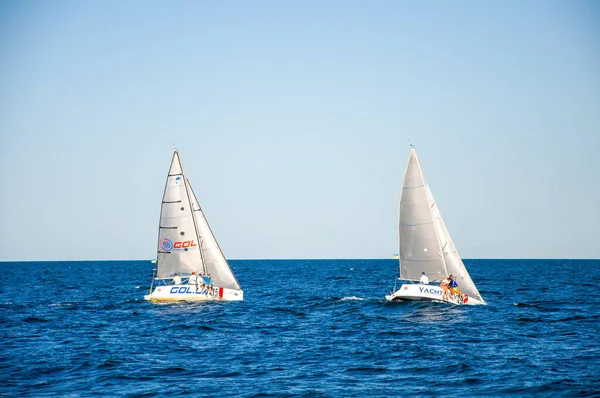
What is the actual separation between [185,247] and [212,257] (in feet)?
7.24

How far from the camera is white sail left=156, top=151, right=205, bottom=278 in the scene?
51.5 meters

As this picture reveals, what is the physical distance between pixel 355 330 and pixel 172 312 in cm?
1458

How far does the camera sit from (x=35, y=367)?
27.9m

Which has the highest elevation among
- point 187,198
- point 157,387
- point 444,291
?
point 187,198

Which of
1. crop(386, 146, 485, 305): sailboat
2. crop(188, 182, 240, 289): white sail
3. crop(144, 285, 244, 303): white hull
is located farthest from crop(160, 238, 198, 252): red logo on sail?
crop(386, 146, 485, 305): sailboat

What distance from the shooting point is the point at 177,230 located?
Answer: 170ft

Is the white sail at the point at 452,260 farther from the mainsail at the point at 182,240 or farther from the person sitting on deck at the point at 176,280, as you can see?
the person sitting on deck at the point at 176,280

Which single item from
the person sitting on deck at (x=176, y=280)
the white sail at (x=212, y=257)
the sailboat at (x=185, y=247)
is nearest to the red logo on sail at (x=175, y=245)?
the sailboat at (x=185, y=247)

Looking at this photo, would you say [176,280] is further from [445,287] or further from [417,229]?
[445,287]

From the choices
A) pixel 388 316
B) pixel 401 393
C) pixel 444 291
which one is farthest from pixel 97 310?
pixel 401 393

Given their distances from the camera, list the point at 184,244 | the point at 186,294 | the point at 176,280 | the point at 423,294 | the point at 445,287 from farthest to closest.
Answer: the point at 184,244 → the point at 176,280 → the point at 186,294 → the point at 423,294 → the point at 445,287

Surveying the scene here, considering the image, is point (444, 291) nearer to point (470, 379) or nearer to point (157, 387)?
point (470, 379)

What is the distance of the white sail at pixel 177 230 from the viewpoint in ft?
169

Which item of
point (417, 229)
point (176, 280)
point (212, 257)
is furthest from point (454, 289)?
point (176, 280)
